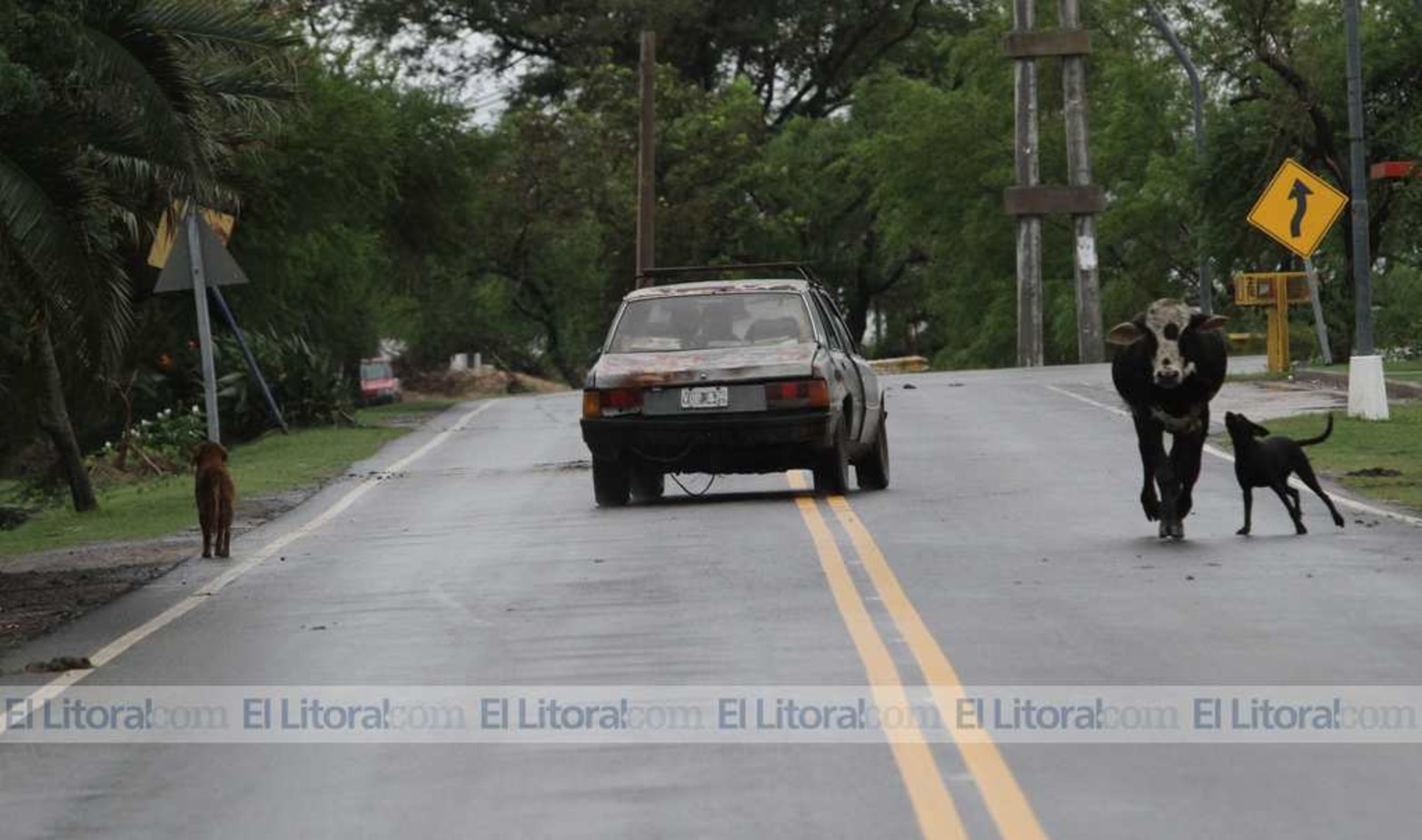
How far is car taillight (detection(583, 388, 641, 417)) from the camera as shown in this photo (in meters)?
21.0

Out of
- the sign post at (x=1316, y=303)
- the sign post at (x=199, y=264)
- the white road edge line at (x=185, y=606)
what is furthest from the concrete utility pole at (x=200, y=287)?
the sign post at (x=1316, y=303)

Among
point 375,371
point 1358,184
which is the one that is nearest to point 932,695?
point 1358,184

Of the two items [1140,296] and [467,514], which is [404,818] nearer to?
[467,514]

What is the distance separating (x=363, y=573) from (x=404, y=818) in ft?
28.2

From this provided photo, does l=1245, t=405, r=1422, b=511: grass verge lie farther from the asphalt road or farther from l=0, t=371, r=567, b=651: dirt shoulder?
l=0, t=371, r=567, b=651: dirt shoulder

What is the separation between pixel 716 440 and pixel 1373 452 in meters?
8.44

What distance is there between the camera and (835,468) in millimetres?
21328

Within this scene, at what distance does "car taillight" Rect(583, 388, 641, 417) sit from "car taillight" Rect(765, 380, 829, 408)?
1.04 metres

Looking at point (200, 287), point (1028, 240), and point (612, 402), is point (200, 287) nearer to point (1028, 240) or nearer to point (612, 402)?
point (612, 402)

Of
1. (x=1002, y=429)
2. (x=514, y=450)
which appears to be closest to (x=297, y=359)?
(x=514, y=450)

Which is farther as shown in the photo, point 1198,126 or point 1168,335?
point 1198,126

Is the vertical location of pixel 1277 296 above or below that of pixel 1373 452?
above

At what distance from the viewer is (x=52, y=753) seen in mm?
10406

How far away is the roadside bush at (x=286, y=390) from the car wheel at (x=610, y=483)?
1862 cm
